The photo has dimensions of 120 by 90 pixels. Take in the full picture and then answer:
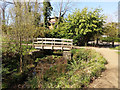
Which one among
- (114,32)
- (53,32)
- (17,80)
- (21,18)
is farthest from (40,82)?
(114,32)

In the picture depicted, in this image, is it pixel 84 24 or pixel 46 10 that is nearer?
pixel 84 24

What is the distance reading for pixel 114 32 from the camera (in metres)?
12.5

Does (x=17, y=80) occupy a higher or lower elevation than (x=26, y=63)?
lower

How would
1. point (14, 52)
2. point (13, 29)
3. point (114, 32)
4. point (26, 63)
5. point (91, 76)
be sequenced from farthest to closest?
point (114, 32) < point (26, 63) < point (14, 52) < point (13, 29) < point (91, 76)

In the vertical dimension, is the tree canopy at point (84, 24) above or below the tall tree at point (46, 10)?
below

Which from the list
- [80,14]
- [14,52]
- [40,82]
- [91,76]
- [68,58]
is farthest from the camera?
[80,14]

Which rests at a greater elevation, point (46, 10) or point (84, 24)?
point (46, 10)

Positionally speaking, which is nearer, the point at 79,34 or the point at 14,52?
the point at 14,52

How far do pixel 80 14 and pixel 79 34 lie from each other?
2.25 m

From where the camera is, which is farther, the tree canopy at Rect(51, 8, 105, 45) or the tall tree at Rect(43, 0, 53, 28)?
the tall tree at Rect(43, 0, 53, 28)

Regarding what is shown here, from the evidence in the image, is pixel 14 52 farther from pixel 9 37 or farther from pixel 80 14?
pixel 80 14

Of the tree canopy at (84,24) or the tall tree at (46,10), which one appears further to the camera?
the tall tree at (46,10)

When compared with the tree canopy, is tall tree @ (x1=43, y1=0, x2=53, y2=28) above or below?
above

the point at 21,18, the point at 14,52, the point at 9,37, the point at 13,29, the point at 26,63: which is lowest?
the point at 26,63
